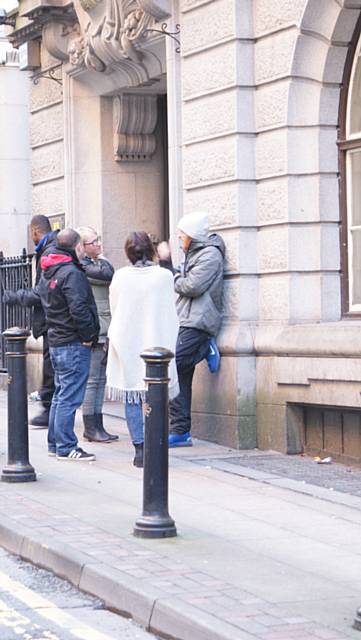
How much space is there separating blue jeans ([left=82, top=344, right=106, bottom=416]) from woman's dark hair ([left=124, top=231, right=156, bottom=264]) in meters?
1.71

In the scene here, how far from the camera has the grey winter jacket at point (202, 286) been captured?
39.2ft

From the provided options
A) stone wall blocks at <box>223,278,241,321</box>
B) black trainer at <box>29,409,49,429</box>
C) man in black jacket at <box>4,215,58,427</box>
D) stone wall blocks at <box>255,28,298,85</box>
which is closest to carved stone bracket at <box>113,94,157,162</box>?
man in black jacket at <box>4,215,58,427</box>

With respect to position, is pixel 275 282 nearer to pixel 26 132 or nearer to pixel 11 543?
pixel 11 543

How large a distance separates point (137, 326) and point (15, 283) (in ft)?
24.4

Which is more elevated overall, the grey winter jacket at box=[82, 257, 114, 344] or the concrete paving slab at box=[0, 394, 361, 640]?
the grey winter jacket at box=[82, 257, 114, 344]

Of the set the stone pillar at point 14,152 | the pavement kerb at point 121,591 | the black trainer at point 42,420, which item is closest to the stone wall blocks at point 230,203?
the black trainer at point 42,420

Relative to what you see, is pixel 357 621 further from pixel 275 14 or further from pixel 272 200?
pixel 275 14

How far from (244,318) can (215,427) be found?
1057 millimetres

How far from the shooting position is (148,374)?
26.4 feet

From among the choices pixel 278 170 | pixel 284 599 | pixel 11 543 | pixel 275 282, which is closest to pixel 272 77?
pixel 278 170

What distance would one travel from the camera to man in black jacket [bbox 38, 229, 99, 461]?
11016 millimetres

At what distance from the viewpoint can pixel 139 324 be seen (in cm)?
1071

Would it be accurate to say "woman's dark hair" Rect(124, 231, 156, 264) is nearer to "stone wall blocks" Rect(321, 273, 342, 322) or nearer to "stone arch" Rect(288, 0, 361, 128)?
"stone wall blocks" Rect(321, 273, 342, 322)

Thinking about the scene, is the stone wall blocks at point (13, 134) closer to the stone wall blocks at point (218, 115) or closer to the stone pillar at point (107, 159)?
the stone pillar at point (107, 159)
